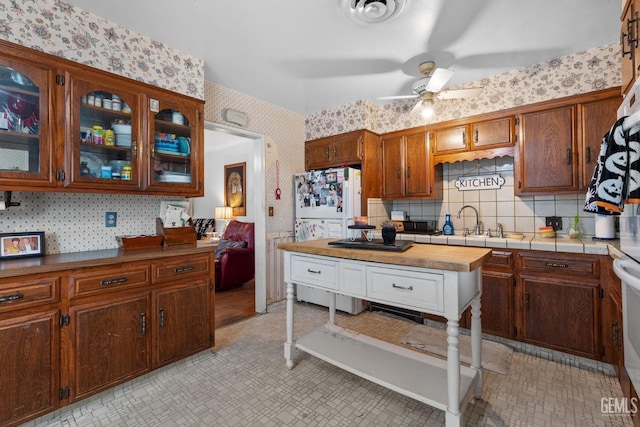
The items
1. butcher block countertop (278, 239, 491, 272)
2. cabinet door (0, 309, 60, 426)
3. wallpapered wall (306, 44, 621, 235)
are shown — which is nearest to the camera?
butcher block countertop (278, 239, 491, 272)

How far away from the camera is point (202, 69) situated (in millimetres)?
2529

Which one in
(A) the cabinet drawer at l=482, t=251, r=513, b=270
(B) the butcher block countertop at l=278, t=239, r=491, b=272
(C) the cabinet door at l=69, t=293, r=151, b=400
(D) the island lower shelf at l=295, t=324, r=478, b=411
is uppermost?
(B) the butcher block countertop at l=278, t=239, r=491, b=272

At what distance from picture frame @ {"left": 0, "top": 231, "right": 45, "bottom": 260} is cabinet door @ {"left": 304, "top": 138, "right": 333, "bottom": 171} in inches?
110

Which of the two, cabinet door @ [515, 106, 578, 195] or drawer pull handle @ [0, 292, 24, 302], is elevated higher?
cabinet door @ [515, 106, 578, 195]

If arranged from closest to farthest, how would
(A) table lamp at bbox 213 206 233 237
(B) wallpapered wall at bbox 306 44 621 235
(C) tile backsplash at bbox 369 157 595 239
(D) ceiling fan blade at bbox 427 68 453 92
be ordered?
(D) ceiling fan blade at bbox 427 68 453 92 → (B) wallpapered wall at bbox 306 44 621 235 → (C) tile backsplash at bbox 369 157 595 239 → (A) table lamp at bbox 213 206 233 237

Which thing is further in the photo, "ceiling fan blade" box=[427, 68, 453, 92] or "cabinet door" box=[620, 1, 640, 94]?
"ceiling fan blade" box=[427, 68, 453, 92]

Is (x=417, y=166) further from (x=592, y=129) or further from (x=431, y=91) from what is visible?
(x=592, y=129)

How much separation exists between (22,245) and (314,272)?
6.10 ft

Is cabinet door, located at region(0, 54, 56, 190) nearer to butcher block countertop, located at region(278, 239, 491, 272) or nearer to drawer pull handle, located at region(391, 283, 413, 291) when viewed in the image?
butcher block countertop, located at region(278, 239, 491, 272)

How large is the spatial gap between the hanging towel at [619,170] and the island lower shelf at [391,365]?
1174 mm

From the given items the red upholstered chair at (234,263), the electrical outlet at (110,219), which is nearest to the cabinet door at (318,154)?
the red upholstered chair at (234,263)

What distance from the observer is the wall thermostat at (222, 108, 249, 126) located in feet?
10.00

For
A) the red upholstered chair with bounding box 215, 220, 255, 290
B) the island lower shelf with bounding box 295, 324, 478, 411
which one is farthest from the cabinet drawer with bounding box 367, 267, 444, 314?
the red upholstered chair with bounding box 215, 220, 255, 290

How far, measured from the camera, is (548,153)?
2.54 metres
